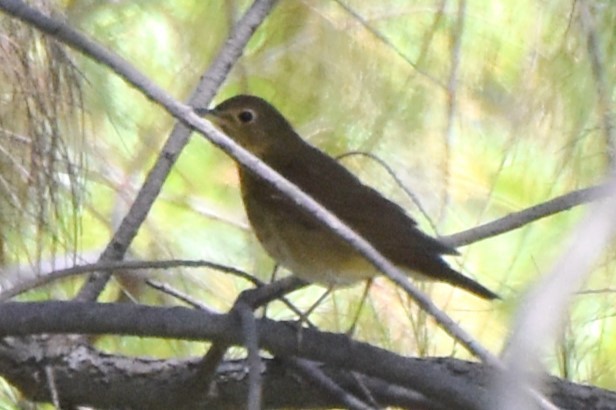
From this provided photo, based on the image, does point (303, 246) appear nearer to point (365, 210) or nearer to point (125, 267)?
point (365, 210)

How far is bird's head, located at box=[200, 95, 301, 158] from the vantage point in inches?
78.5

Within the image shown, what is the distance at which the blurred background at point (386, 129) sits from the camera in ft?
6.74

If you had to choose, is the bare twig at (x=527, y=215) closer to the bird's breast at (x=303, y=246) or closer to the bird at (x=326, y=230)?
the bird at (x=326, y=230)

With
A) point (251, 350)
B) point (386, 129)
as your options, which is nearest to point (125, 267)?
point (251, 350)

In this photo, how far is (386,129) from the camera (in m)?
2.26

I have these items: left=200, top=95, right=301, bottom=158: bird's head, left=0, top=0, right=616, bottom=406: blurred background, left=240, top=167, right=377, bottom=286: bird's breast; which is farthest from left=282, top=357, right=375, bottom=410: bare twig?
left=200, top=95, right=301, bottom=158: bird's head

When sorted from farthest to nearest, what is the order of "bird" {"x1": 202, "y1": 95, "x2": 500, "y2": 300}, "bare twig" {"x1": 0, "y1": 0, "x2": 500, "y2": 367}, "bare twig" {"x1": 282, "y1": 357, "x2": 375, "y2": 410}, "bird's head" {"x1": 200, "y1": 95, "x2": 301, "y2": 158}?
"bird's head" {"x1": 200, "y1": 95, "x2": 301, "y2": 158} < "bird" {"x1": 202, "y1": 95, "x2": 500, "y2": 300} < "bare twig" {"x1": 282, "y1": 357, "x2": 375, "y2": 410} < "bare twig" {"x1": 0, "y1": 0, "x2": 500, "y2": 367}

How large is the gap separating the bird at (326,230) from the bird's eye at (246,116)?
0.01 m

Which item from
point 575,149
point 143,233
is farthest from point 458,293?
point 143,233

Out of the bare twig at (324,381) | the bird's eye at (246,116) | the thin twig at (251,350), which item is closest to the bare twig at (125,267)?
the thin twig at (251,350)

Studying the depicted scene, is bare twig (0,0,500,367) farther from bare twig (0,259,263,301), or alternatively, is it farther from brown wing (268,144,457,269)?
brown wing (268,144,457,269)

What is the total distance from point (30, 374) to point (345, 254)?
492mm

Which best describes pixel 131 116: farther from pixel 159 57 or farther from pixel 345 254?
pixel 345 254

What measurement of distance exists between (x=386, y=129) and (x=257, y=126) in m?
0.33
